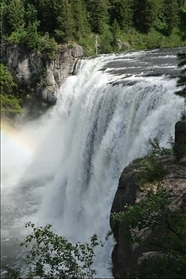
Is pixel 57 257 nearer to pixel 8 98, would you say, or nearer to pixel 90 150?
pixel 90 150

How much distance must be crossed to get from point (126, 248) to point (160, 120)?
6353 millimetres

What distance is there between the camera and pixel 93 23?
1297 inches

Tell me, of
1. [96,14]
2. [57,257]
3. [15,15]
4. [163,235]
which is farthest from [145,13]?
[57,257]

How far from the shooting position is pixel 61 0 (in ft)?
93.1

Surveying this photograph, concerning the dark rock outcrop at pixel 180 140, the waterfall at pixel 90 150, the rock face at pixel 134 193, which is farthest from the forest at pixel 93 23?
the rock face at pixel 134 193

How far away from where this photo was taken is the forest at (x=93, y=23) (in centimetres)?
2834

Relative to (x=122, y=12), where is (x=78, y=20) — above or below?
below

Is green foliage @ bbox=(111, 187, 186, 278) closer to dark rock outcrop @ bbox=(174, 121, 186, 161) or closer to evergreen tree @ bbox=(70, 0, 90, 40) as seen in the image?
dark rock outcrop @ bbox=(174, 121, 186, 161)

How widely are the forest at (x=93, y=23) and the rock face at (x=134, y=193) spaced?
1940 cm

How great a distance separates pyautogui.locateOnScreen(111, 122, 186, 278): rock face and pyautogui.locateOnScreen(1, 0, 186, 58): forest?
19.4 m

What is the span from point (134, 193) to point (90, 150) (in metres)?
9.46

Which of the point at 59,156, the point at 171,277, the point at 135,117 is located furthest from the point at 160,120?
the point at 59,156

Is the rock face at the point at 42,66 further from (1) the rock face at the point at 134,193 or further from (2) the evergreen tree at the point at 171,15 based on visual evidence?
(1) the rock face at the point at 134,193

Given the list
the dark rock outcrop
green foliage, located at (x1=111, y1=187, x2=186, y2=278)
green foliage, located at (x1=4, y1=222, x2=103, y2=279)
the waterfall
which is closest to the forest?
the waterfall
